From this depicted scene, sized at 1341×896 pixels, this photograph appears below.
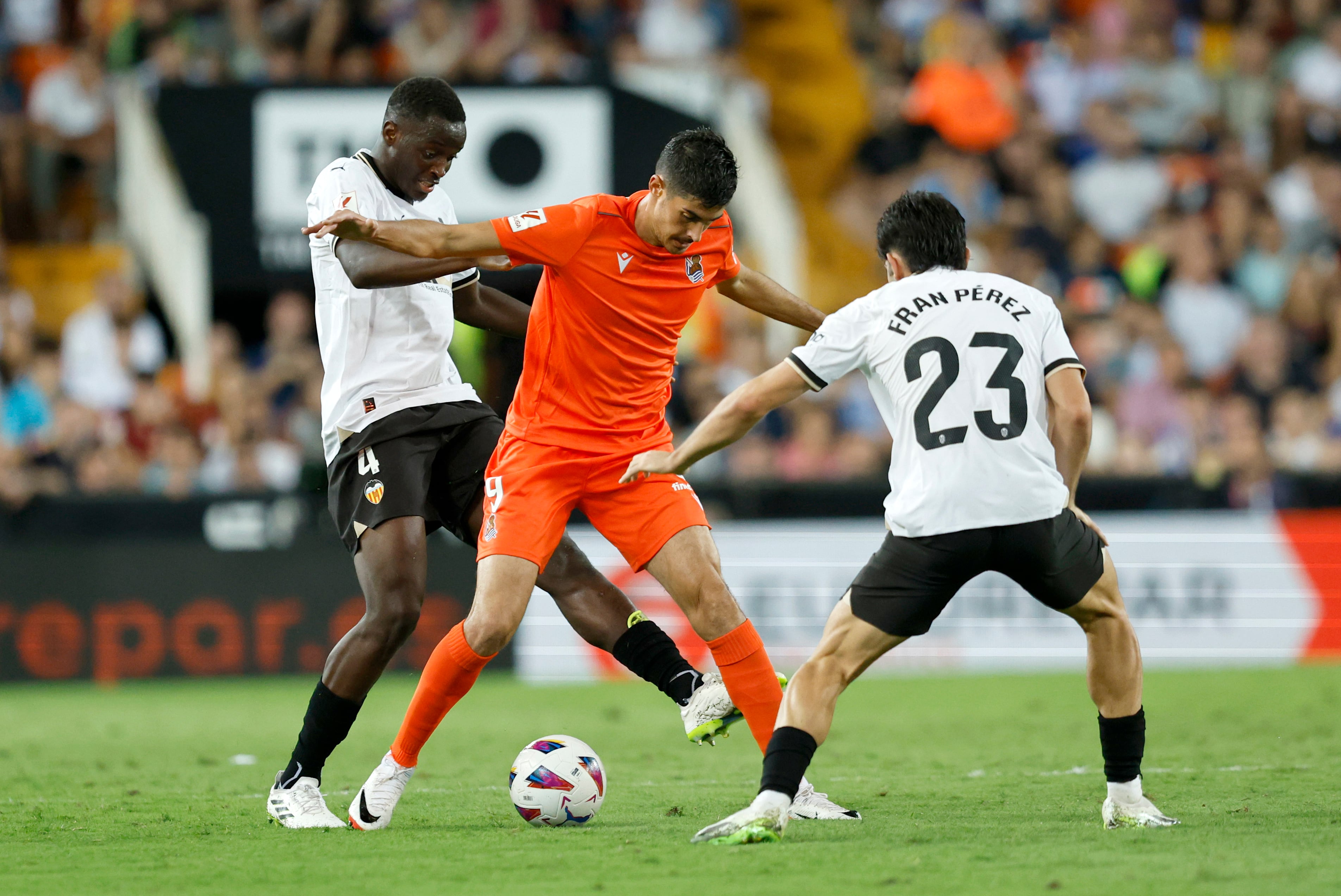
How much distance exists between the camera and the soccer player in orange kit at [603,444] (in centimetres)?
580

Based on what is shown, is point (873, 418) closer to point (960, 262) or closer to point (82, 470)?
point (82, 470)

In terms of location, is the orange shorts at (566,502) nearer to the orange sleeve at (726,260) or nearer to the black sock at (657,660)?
the black sock at (657,660)

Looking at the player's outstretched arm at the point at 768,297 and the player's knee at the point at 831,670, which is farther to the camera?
the player's outstretched arm at the point at 768,297

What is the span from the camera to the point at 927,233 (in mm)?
5332

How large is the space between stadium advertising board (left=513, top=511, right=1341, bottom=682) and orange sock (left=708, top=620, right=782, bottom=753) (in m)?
6.16

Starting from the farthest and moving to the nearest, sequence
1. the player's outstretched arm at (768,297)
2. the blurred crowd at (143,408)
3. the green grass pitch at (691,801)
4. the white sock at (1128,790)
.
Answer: the blurred crowd at (143,408)
the player's outstretched arm at (768,297)
the white sock at (1128,790)
the green grass pitch at (691,801)

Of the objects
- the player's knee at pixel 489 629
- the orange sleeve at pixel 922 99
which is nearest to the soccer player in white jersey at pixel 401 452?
the player's knee at pixel 489 629

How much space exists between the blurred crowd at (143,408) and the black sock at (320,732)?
258 inches

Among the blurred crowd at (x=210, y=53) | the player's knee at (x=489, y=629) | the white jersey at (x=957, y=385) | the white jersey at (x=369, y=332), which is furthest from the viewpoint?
the blurred crowd at (x=210, y=53)

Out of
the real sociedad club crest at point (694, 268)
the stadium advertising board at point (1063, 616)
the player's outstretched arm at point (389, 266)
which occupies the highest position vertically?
the player's outstretched arm at point (389, 266)

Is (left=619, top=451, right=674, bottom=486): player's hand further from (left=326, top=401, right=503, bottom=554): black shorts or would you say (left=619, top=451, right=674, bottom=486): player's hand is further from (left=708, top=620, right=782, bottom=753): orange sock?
(left=326, top=401, right=503, bottom=554): black shorts

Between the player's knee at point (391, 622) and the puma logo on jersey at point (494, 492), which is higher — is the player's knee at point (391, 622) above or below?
below

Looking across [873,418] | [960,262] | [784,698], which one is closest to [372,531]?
[784,698]

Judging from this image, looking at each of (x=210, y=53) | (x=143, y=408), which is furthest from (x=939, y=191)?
(x=143, y=408)
